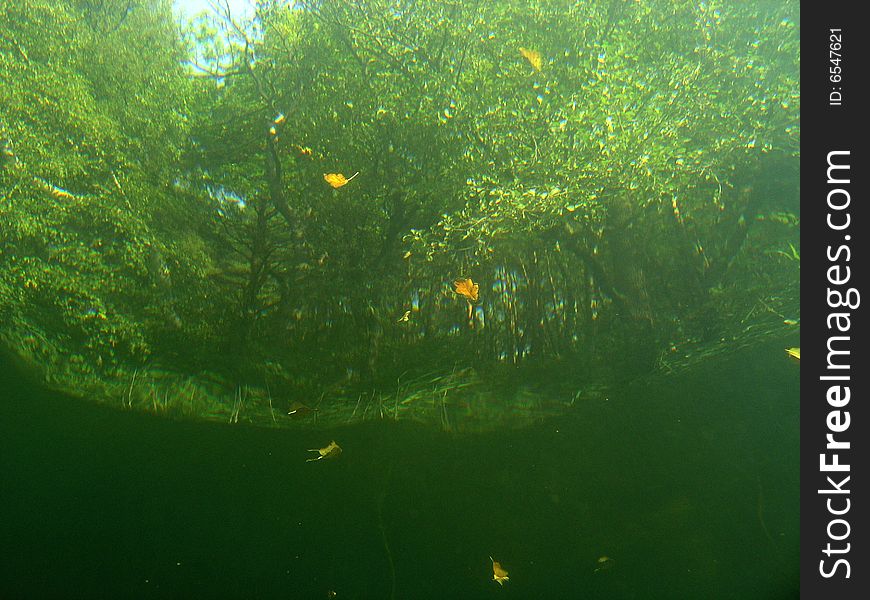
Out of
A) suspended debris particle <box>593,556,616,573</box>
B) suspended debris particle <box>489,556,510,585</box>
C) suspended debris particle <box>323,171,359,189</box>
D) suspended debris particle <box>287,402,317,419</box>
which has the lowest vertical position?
suspended debris particle <box>489,556,510,585</box>

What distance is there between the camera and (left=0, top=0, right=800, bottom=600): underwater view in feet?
5.54

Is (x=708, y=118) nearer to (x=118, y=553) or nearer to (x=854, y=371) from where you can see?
(x=854, y=371)

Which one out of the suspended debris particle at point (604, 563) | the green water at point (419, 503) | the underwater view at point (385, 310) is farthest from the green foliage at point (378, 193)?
the suspended debris particle at point (604, 563)

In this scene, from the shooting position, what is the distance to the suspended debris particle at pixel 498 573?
169 cm

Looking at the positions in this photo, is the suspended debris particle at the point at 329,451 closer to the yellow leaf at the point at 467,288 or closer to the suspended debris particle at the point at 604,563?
the yellow leaf at the point at 467,288

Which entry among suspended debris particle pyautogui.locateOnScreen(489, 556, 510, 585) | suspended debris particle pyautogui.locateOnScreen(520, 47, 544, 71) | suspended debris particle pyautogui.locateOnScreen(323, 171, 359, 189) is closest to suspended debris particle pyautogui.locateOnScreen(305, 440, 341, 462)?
suspended debris particle pyautogui.locateOnScreen(489, 556, 510, 585)

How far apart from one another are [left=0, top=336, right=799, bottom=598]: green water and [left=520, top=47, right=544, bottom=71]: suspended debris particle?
1479mm

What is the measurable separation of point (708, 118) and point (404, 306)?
1.59 meters

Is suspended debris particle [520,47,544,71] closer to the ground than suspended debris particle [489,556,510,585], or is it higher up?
higher up

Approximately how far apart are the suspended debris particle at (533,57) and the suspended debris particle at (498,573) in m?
2.13

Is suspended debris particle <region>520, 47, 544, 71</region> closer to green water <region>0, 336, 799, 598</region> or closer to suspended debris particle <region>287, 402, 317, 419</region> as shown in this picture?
green water <region>0, 336, 799, 598</region>

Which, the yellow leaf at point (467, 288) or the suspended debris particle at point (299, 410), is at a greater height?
the yellow leaf at point (467, 288)

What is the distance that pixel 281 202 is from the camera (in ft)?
5.71

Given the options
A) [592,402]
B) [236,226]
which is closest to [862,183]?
[592,402]
